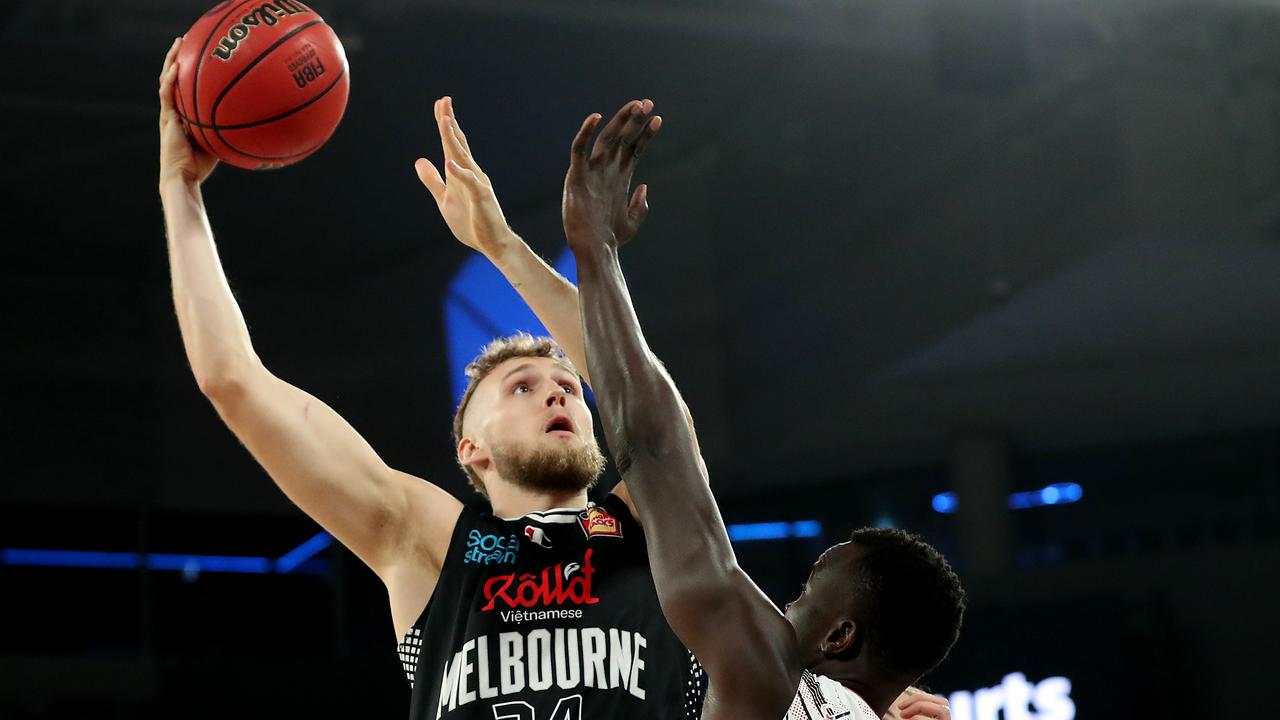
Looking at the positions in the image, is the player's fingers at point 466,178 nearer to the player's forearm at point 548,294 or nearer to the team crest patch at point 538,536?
the player's forearm at point 548,294

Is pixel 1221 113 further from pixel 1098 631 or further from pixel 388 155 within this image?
pixel 388 155

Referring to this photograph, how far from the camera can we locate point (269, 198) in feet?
30.8

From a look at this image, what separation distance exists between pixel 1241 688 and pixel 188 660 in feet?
19.4

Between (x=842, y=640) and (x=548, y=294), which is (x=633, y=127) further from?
(x=548, y=294)

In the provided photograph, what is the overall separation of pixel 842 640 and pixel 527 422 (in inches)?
41.4

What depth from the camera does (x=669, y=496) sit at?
1.47 m

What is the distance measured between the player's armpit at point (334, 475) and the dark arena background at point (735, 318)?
5.37 m

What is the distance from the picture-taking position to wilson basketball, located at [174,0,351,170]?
8.57 feet

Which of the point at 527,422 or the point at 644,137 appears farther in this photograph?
the point at 527,422

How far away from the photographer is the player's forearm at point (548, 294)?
9.12 ft

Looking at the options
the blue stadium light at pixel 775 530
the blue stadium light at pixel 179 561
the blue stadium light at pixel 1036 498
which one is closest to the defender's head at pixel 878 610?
the blue stadium light at pixel 775 530

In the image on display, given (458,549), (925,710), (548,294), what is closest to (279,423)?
(458,549)

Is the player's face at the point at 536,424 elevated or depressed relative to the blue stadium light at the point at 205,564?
depressed

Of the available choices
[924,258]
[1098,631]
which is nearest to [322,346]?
[924,258]
